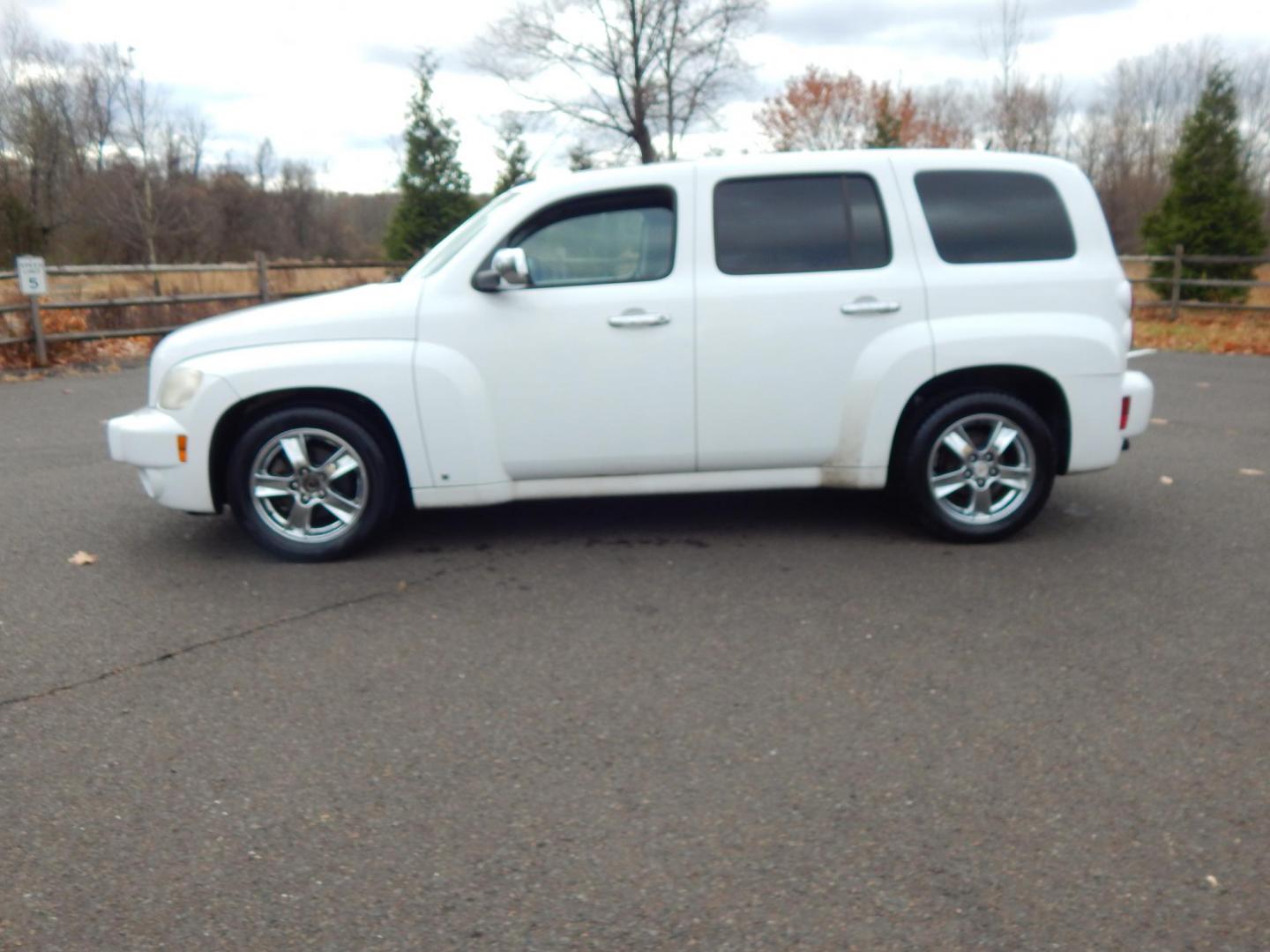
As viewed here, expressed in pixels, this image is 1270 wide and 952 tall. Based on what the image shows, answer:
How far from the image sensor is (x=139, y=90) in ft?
151

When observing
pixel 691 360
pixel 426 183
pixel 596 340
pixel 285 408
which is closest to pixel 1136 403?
pixel 691 360

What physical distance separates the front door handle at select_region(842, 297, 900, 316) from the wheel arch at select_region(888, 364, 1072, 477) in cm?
40

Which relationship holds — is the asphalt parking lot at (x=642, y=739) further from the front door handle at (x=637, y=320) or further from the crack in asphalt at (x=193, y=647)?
the front door handle at (x=637, y=320)

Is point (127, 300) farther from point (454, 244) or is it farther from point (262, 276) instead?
point (454, 244)

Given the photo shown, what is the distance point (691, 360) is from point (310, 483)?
1.83 m

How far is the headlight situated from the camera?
528 centimetres

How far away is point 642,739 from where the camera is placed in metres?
3.55

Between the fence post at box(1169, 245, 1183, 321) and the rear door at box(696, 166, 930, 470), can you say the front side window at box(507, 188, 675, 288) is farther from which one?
the fence post at box(1169, 245, 1183, 321)

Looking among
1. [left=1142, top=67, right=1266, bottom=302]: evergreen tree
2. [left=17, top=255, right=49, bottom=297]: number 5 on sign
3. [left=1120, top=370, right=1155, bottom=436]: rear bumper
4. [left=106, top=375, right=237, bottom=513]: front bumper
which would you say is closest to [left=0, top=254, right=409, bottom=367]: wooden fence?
[left=17, top=255, right=49, bottom=297]: number 5 on sign

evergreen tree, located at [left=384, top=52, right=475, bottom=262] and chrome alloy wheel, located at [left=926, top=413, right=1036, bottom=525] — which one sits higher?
evergreen tree, located at [left=384, top=52, right=475, bottom=262]

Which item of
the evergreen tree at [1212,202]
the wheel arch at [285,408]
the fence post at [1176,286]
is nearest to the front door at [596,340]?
the wheel arch at [285,408]

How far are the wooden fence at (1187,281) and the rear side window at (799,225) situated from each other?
594 inches

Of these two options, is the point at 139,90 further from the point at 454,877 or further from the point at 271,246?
the point at 454,877

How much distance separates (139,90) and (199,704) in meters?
48.4
